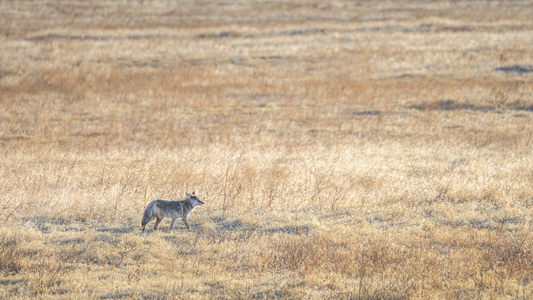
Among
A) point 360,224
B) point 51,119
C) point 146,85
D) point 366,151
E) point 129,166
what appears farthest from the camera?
point 146,85

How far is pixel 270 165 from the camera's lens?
10539 mm

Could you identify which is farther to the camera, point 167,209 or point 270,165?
point 270,165

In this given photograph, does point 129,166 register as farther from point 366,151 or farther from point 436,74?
point 436,74

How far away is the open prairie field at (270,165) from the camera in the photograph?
538 cm

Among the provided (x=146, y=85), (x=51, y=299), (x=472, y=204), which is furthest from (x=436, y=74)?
(x=51, y=299)

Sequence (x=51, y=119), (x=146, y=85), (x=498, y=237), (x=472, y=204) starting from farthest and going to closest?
1. (x=146, y=85)
2. (x=51, y=119)
3. (x=472, y=204)
4. (x=498, y=237)

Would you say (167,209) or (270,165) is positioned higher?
(167,209)

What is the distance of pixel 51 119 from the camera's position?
51.6ft

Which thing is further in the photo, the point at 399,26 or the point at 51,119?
the point at 399,26

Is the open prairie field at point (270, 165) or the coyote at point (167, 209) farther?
the coyote at point (167, 209)

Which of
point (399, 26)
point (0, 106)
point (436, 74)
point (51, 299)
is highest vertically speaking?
point (399, 26)

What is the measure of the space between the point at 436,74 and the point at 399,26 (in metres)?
14.6

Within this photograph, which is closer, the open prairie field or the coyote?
the open prairie field

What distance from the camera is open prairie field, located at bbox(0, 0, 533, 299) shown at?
5383mm
